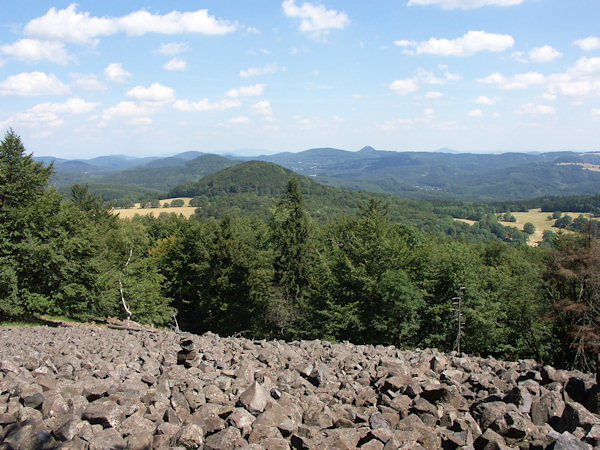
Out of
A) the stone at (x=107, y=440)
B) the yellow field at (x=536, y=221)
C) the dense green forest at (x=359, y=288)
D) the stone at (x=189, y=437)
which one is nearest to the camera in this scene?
the stone at (x=107, y=440)

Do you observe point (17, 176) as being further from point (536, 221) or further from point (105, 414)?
point (536, 221)

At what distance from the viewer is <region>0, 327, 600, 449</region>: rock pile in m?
5.75

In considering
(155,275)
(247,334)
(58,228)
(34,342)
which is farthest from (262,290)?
(34,342)

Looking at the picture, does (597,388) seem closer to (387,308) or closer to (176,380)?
(176,380)

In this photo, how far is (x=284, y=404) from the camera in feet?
23.8

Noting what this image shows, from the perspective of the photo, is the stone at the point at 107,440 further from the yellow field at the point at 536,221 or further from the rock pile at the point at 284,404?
the yellow field at the point at 536,221

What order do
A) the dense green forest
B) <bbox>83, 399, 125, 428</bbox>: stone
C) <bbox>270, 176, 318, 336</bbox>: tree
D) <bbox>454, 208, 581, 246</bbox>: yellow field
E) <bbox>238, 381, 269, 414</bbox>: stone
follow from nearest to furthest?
<bbox>83, 399, 125, 428</bbox>: stone < <bbox>238, 381, 269, 414</bbox>: stone < the dense green forest < <bbox>270, 176, 318, 336</bbox>: tree < <bbox>454, 208, 581, 246</bbox>: yellow field

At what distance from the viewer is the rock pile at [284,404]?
5754 millimetres

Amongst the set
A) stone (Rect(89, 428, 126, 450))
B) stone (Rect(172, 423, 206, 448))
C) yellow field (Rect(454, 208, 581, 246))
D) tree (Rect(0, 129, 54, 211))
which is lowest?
yellow field (Rect(454, 208, 581, 246))

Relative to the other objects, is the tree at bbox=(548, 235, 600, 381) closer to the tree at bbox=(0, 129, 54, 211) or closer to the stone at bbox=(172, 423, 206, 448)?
the stone at bbox=(172, 423, 206, 448)

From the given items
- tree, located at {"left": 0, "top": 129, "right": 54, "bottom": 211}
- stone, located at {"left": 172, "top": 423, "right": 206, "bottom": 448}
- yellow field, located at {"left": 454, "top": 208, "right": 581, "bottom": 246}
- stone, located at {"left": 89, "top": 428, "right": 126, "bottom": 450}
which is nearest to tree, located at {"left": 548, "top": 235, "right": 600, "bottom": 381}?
stone, located at {"left": 172, "top": 423, "right": 206, "bottom": 448}

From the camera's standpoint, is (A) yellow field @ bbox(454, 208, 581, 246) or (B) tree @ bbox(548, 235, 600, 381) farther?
(A) yellow field @ bbox(454, 208, 581, 246)

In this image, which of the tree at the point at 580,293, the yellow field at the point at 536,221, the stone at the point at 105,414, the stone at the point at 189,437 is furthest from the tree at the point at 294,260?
the yellow field at the point at 536,221

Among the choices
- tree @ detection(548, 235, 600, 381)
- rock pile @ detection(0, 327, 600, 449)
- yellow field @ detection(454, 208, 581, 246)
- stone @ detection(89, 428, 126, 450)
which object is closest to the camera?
stone @ detection(89, 428, 126, 450)
